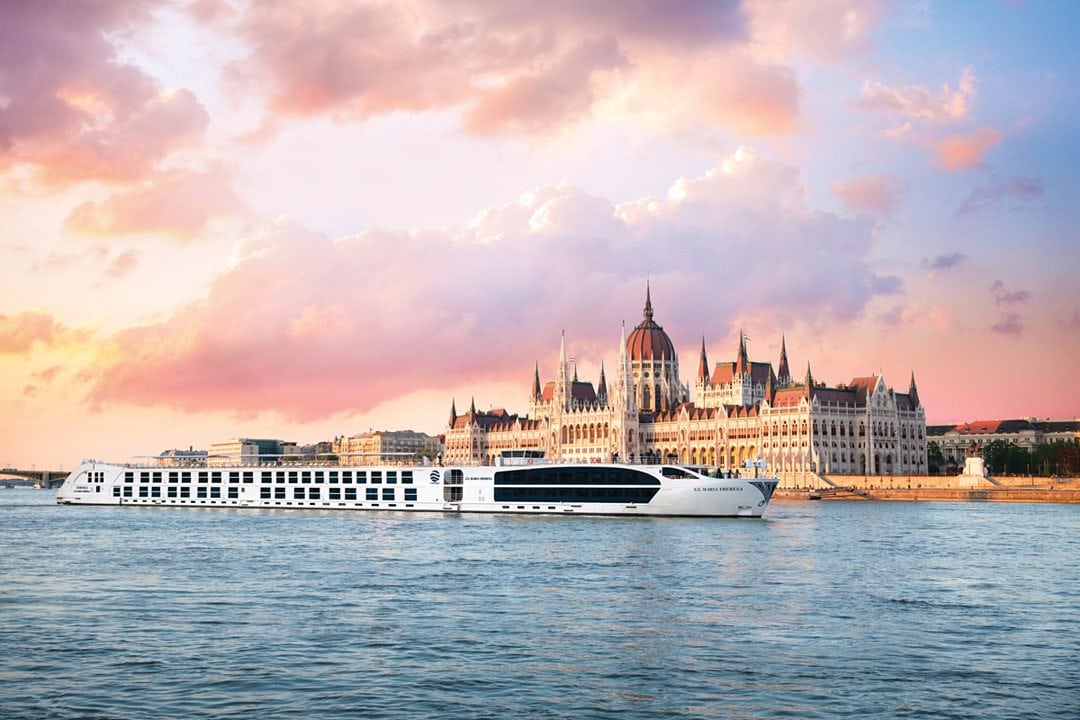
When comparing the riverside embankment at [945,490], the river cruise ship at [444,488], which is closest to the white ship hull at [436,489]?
the river cruise ship at [444,488]

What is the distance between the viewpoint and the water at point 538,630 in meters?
26.2

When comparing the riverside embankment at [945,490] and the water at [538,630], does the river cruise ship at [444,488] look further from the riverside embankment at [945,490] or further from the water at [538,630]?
the riverside embankment at [945,490]

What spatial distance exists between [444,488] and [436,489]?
0.92 meters

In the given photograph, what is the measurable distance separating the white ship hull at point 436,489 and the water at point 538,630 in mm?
22264

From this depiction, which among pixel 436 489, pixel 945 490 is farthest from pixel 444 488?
pixel 945 490

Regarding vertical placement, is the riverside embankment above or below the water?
above

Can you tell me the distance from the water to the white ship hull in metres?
22.3

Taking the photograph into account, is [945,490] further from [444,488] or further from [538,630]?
[538,630]

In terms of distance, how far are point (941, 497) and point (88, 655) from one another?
465 feet

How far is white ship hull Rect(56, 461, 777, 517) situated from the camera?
90125 millimetres

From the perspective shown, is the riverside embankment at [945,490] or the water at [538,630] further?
the riverside embankment at [945,490]

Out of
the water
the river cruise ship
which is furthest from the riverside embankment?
the water

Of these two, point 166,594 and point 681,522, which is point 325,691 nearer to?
point 166,594

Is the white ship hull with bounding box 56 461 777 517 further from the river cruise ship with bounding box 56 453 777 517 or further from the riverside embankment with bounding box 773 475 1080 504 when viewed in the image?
the riverside embankment with bounding box 773 475 1080 504
